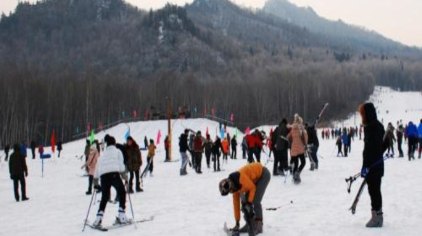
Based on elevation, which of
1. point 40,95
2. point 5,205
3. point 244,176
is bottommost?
point 5,205

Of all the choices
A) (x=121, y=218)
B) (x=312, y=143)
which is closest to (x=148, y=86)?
(x=312, y=143)

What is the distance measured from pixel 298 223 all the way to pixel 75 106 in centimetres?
8210

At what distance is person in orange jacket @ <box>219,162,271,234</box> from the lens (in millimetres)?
8211

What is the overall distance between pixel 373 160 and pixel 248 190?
7.11 feet

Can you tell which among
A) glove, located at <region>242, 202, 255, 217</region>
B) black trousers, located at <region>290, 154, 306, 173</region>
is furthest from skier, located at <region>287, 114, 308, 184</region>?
glove, located at <region>242, 202, 255, 217</region>

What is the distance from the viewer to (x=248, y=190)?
8.42m

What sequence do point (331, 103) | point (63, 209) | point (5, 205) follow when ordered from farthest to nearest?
1. point (331, 103)
2. point (5, 205)
3. point (63, 209)

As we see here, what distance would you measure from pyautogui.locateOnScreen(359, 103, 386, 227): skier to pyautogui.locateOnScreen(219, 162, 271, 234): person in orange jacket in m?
1.69

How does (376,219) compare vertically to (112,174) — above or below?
below

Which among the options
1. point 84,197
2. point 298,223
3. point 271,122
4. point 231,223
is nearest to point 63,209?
point 84,197

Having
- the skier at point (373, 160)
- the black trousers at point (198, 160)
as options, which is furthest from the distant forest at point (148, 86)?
the skier at point (373, 160)

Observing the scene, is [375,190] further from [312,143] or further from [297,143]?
[312,143]

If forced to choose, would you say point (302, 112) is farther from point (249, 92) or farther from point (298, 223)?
point (298, 223)

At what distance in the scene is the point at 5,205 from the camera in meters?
15.7
